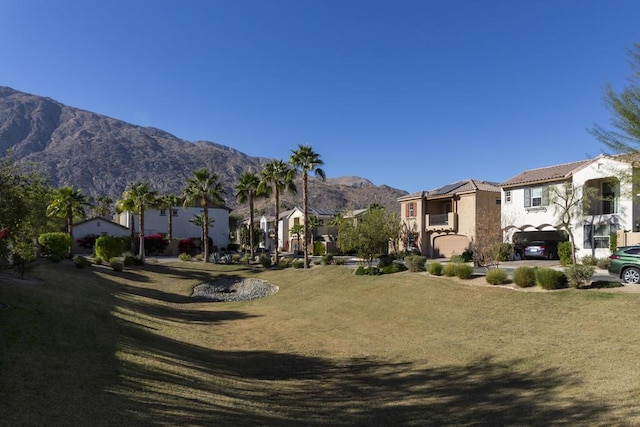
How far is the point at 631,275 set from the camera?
1952 centimetres

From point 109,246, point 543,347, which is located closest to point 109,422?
point 543,347

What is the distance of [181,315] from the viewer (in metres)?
25.8

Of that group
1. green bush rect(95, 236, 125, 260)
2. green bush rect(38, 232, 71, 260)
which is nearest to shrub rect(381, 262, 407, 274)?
green bush rect(38, 232, 71, 260)

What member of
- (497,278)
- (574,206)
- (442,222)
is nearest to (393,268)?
(497,278)

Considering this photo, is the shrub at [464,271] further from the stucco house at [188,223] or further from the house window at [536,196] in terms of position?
the stucco house at [188,223]

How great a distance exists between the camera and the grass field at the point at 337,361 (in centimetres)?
902

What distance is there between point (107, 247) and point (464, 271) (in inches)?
1425

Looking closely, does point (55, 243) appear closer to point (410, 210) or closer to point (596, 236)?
point (410, 210)

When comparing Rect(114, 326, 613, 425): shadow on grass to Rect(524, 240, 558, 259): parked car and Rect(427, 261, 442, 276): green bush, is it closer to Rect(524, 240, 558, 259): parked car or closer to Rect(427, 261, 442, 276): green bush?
Rect(427, 261, 442, 276): green bush

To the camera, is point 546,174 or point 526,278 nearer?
point 526,278

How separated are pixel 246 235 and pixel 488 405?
76.0 m

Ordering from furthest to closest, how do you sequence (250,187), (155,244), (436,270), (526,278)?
(155,244), (250,187), (436,270), (526,278)

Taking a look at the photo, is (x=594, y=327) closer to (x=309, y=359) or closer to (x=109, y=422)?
(x=309, y=359)

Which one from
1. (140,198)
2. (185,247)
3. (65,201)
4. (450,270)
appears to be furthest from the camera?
(185,247)
